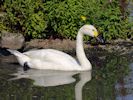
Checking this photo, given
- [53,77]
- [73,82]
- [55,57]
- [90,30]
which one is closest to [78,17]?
[90,30]

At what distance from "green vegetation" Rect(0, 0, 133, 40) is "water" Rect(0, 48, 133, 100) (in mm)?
1380

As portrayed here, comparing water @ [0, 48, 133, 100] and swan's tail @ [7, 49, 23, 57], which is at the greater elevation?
swan's tail @ [7, 49, 23, 57]

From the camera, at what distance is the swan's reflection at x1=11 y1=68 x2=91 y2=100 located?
11.4 m

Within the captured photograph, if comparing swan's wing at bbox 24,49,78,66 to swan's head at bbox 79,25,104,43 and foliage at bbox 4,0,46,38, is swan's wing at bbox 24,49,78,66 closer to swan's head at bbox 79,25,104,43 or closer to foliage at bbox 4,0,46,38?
swan's head at bbox 79,25,104,43

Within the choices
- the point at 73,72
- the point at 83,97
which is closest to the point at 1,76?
the point at 73,72

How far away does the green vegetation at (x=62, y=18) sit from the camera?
1486 centimetres

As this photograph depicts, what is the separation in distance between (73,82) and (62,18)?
11.9ft

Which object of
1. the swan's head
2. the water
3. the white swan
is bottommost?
the water

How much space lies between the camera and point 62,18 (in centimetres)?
1476

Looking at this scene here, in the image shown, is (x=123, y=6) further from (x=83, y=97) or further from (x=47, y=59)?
(x=83, y=97)

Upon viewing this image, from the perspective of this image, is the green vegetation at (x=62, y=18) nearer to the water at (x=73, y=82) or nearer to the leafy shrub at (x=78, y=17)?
the leafy shrub at (x=78, y=17)

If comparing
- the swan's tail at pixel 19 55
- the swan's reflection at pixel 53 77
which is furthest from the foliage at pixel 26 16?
the swan's reflection at pixel 53 77

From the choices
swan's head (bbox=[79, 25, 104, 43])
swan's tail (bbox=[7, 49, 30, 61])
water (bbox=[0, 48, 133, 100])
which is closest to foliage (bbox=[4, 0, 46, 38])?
water (bbox=[0, 48, 133, 100])

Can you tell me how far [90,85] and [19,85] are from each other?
1.41 metres
